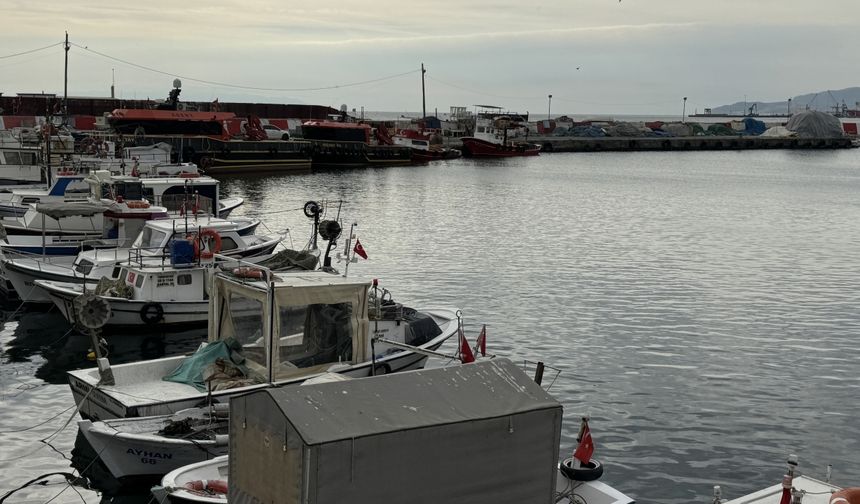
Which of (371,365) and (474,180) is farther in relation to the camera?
(474,180)

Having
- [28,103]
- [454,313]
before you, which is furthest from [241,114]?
[454,313]

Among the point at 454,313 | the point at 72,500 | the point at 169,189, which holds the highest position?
the point at 169,189

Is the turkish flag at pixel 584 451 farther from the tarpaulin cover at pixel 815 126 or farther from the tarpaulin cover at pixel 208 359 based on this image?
the tarpaulin cover at pixel 815 126

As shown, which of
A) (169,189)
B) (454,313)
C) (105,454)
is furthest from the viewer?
(169,189)

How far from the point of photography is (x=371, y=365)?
18047mm

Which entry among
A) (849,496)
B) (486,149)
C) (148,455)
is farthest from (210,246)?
(486,149)

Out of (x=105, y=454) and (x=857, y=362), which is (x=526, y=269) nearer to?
(x=857, y=362)

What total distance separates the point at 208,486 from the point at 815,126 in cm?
17891

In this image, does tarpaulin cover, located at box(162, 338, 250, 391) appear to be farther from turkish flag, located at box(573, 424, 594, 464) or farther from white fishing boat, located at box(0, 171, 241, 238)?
white fishing boat, located at box(0, 171, 241, 238)

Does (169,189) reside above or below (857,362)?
above

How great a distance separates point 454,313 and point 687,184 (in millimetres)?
68352

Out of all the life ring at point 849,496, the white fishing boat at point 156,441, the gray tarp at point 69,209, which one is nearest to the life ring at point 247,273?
the white fishing boat at point 156,441

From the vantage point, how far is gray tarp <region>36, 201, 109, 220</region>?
2929 cm

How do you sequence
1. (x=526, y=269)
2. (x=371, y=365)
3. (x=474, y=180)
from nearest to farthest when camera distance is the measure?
(x=371, y=365) → (x=526, y=269) → (x=474, y=180)
